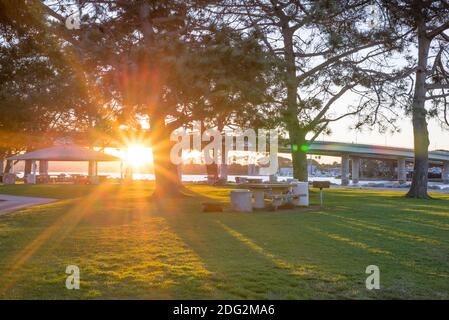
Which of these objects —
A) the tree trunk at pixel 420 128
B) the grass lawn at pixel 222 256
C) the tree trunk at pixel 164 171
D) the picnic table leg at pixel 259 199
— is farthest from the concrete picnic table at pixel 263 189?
the tree trunk at pixel 420 128

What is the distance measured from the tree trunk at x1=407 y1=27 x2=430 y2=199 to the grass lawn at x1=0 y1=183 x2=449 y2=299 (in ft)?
42.6

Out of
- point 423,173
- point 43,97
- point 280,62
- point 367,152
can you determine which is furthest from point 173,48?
point 367,152

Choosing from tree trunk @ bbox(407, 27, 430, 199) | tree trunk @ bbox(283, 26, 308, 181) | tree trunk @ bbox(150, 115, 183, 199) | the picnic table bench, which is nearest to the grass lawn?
the picnic table bench

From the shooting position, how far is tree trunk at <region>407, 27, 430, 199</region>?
25328mm

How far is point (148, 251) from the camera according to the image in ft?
26.7

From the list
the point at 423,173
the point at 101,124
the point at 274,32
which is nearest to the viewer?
the point at 101,124

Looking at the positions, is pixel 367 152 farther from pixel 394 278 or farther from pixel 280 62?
pixel 394 278

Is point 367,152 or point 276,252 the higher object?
point 367,152

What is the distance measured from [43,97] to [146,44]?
388 centimetres

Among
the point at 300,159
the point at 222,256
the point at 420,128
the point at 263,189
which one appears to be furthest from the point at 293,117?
the point at 420,128

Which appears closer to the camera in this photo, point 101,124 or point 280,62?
point 280,62

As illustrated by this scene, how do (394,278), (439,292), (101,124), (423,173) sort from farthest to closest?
(423,173) → (101,124) → (394,278) → (439,292)

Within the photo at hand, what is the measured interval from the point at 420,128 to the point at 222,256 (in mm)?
21798
